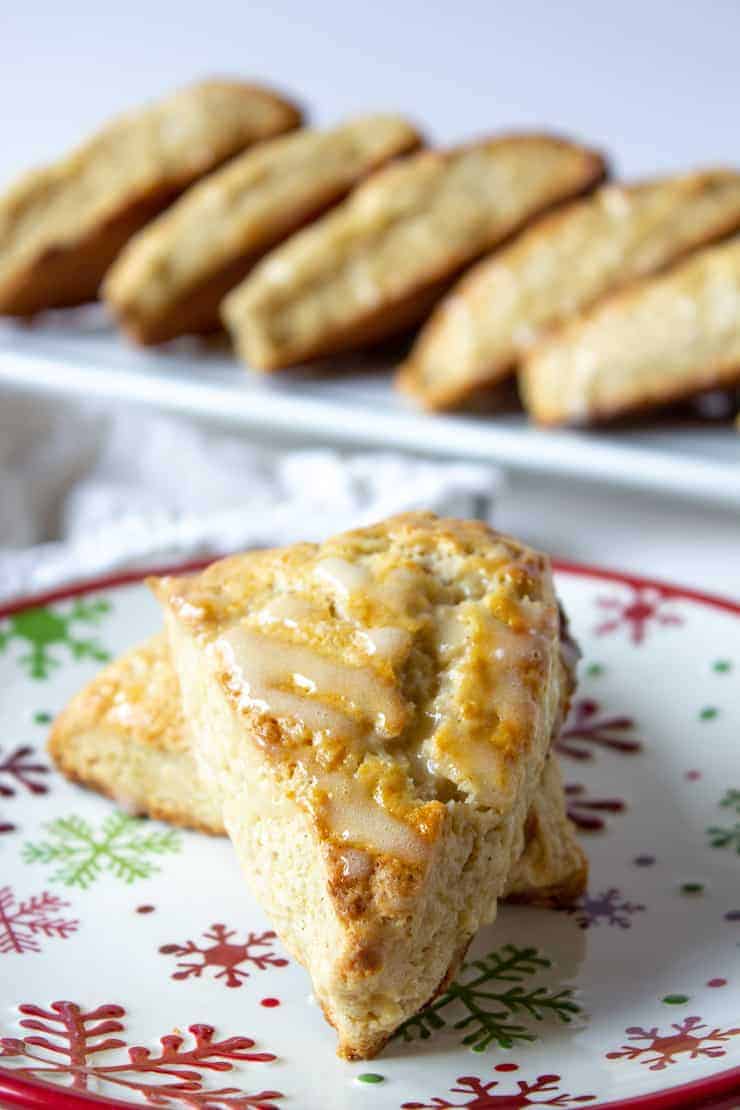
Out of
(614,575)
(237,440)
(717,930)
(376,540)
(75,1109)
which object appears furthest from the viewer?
(237,440)

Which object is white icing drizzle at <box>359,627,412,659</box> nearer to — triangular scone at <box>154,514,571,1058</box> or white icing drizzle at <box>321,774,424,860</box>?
triangular scone at <box>154,514,571,1058</box>

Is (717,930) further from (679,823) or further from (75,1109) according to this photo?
(75,1109)

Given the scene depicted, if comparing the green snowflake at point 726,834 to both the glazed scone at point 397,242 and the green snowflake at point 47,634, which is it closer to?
the green snowflake at point 47,634

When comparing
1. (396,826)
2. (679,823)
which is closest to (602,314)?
(679,823)

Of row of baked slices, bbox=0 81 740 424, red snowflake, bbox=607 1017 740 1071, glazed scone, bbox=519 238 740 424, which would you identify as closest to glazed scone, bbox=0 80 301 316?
row of baked slices, bbox=0 81 740 424

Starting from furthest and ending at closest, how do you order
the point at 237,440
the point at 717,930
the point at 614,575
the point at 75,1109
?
the point at 237,440 → the point at 614,575 → the point at 717,930 → the point at 75,1109
